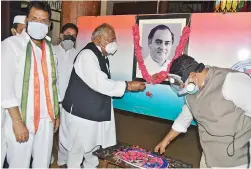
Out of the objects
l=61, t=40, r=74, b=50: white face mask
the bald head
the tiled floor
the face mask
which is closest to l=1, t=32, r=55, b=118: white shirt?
the bald head

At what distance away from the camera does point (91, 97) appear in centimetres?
313

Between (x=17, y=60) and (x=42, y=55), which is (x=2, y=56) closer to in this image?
(x=17, y=60)

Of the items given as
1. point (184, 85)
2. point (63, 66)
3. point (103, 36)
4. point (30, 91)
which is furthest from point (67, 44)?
point (184, 85)

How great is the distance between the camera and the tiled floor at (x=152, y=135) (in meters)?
3.46

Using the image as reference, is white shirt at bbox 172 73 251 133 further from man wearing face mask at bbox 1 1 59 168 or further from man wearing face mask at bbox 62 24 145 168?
man wearing face mask at bbox 1 1 59 168

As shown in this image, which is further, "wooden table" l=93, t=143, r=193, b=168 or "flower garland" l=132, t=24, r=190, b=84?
"flower garland" l=132, t=24, r=190, b=84

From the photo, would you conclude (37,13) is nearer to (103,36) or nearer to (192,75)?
(103,36)

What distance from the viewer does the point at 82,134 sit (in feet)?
10.4

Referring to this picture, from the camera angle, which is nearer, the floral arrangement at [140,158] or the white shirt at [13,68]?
the white shirt at [13,68]

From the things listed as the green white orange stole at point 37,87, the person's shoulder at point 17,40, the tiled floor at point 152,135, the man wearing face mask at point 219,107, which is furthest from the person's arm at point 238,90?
the person's shoulder at point 17,40

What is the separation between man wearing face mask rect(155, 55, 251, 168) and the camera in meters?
1.97

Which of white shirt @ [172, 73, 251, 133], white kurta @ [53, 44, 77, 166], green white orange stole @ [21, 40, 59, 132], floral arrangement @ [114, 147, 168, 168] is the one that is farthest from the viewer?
white kurta @ [53, 44, 77, 166]

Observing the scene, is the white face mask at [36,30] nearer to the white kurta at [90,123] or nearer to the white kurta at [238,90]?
the white kurta at [90,123]

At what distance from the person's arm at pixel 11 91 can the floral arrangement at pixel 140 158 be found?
0.90 m
